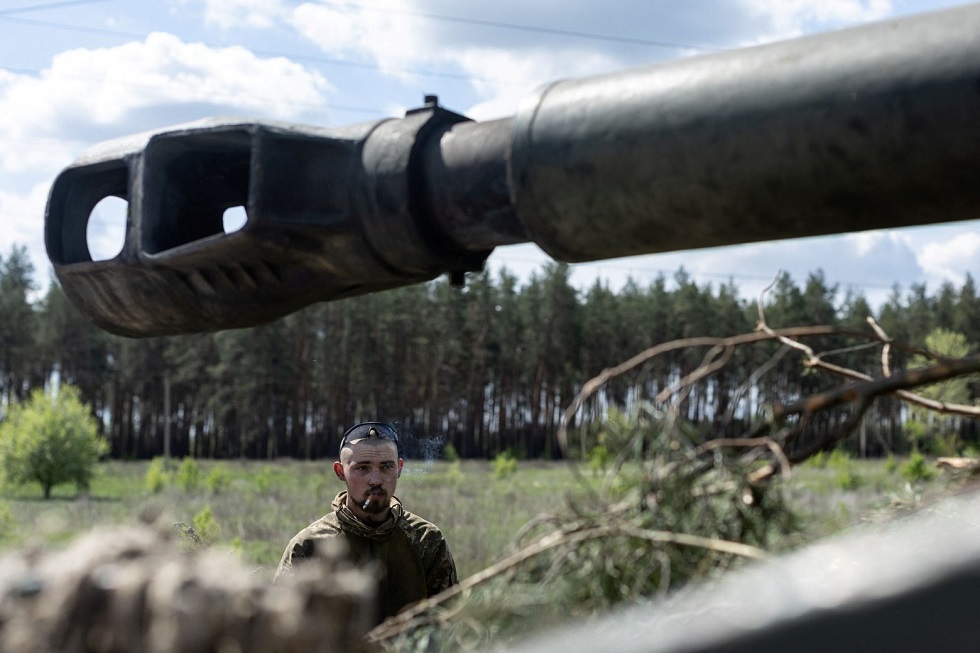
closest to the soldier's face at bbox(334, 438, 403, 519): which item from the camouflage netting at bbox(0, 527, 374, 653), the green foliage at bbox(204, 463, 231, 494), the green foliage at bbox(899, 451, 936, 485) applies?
the green foliage at bbox(899, 451, 936, 485)

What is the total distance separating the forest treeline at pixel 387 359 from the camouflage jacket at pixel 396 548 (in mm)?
63977

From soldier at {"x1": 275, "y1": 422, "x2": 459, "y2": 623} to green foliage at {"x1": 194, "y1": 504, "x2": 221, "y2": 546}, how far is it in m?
0.55

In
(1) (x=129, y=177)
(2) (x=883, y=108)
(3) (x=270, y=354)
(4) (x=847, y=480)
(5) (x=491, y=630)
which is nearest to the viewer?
(5) (x=491, y=630)

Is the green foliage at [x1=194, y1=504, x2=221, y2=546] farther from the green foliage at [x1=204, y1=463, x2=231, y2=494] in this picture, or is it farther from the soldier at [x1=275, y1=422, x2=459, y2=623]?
the green foliage at [x1=204, y1=463, x2=231, y2=494]

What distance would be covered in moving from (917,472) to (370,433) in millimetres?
15477

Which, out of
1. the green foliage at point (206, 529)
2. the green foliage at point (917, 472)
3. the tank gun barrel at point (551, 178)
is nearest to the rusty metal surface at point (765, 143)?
the tank gun barrel at point (551, 178)

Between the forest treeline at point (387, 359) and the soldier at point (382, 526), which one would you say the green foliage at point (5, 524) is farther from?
the forest treeline at point (387, 359)

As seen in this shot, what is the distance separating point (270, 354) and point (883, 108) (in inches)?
2686

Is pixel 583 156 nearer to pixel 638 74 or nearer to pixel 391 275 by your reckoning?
pixel 638 74

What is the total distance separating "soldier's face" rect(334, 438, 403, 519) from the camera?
443 cm

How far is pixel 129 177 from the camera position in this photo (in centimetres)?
230

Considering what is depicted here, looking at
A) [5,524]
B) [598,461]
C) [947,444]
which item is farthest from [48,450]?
[598,461]

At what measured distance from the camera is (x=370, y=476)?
14.6ft

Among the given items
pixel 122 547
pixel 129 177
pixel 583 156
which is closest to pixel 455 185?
pixel 583 156
